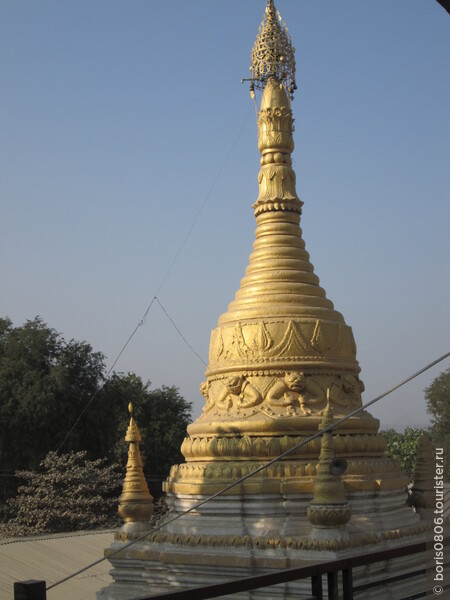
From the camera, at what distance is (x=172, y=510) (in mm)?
14430

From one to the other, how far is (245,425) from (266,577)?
888 cm

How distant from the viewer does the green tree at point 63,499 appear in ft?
90.9

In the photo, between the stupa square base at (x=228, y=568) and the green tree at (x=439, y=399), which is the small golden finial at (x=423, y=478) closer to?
the stupa square base at (x=228, y=568)

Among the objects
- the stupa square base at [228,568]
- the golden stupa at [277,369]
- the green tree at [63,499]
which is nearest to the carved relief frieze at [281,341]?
the golden stupa at [277,369]

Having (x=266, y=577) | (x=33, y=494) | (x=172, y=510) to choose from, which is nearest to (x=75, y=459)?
(x=33, y=494)

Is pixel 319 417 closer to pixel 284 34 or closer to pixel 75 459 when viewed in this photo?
pixel 284 34

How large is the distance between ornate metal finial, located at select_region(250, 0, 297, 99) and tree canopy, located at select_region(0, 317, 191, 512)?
1836cm

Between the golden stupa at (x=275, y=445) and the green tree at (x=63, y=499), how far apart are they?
1423 cm

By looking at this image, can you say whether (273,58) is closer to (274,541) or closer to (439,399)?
(274,541)

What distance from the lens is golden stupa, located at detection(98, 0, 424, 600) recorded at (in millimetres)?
12727

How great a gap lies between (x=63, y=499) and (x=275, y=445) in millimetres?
16558

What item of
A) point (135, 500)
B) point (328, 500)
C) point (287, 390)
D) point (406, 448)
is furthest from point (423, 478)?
point (406, 448)

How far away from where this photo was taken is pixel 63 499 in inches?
1121

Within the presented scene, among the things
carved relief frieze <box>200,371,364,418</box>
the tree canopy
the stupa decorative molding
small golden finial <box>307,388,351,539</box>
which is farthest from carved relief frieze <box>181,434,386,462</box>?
the tree canopy
